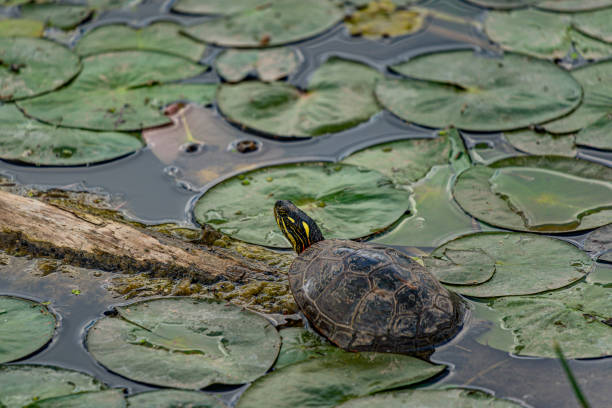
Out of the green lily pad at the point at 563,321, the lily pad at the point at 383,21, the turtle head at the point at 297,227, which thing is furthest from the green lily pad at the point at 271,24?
the green lily pad at the point at 563,321

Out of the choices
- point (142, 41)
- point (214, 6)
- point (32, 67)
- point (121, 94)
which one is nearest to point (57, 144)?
point (121, 94)

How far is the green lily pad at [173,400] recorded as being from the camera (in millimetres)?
3376

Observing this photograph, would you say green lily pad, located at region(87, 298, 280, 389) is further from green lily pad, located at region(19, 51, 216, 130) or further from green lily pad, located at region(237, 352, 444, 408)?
green lily pad, located at region(19, 51, 216, 130)

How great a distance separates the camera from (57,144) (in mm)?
5535

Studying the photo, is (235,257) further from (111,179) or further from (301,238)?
(111,179)

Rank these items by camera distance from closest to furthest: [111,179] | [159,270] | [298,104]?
[159,270]
[111,179]
[298,104]

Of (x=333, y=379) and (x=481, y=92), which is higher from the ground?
(x=481, y=92)

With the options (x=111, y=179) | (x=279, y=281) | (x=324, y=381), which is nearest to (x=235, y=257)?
(x=279, y=281)

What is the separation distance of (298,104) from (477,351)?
3088 mm

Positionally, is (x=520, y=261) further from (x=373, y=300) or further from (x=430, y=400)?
(x=430, y=400)

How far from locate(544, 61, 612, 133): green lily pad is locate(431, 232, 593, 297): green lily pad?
157cm

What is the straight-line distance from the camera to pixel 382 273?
154 inches

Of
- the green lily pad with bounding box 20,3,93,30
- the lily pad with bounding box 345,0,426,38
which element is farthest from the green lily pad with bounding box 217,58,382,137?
the green lily pad with bounding box 20,3,93,30

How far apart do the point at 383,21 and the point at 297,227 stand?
389 cm
